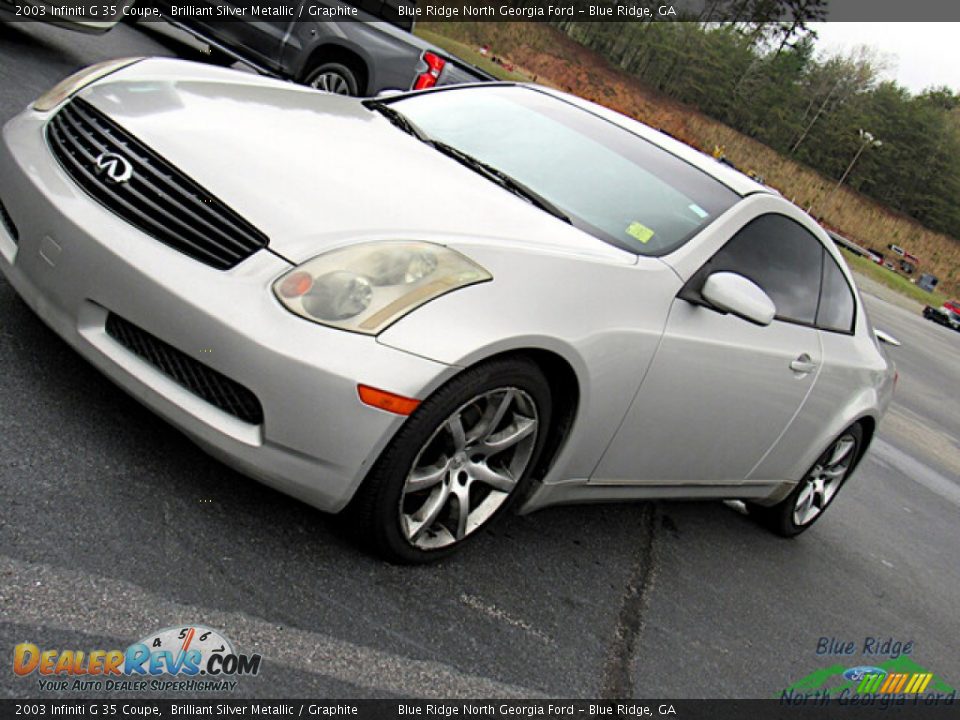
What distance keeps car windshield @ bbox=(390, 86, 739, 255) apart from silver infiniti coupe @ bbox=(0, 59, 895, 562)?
0.01 metres

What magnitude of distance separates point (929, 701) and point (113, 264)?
3488 millimetres

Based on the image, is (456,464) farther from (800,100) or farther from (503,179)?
(800,100)

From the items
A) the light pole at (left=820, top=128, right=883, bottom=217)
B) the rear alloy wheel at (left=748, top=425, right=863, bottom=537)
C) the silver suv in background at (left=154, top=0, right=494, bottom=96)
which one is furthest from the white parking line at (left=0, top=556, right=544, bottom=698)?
the light pole at (left=820, top=128, right=883, bottom=217)

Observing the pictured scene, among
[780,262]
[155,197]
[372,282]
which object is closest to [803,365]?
[780,262]

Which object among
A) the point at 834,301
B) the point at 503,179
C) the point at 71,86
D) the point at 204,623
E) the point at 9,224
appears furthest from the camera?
the point at 834,301

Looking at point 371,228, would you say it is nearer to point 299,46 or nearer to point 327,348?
point 327,348

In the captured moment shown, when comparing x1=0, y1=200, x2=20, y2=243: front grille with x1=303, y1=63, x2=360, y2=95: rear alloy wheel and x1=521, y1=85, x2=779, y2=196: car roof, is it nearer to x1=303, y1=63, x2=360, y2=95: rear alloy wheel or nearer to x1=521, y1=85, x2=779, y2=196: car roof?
x1=521, y1=85, x2=779, y2=196: car roof

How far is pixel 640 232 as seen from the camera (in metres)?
3.48

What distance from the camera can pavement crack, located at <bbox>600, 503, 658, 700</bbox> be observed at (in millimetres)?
2889

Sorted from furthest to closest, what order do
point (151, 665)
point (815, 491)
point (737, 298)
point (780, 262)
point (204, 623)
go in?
1. point (815, 491)
2. point (780, 262)
3. point (737, 298)
4. point (204, 623)
5. point (151, 665)

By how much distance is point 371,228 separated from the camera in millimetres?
2777

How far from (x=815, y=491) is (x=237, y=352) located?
3468 millimetres

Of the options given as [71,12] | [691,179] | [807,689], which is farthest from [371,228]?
[71,12]

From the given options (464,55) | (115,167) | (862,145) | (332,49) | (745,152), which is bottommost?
(464,55)
